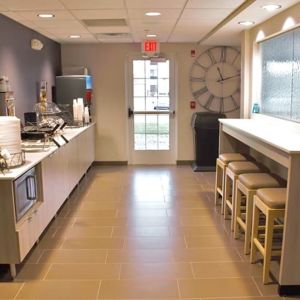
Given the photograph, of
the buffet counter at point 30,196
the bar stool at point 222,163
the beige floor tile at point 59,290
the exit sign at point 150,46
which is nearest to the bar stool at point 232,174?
the bar stool at point 222,163

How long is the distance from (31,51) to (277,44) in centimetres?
309

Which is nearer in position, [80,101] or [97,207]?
[97,207]

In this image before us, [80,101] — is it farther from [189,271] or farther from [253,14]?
[189,271]

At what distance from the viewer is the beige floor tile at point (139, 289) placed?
8.56 ft

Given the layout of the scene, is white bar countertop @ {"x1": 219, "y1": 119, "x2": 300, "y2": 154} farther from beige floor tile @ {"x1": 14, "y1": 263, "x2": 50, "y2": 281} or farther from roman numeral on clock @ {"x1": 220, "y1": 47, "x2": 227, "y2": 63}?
roman numeral on clock @ {"x1": 220, "y1": 47, "x2": 227, "y2": 63}

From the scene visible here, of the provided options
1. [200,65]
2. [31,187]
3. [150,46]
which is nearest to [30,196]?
[31,187]

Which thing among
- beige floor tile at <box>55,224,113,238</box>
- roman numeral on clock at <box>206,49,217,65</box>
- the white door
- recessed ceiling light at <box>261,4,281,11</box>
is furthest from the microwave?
roman numeral on clock at <box>206,49,217,65</box>

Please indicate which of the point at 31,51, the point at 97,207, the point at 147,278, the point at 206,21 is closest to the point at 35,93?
the point at 31,51

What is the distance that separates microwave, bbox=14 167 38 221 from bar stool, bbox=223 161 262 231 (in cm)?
186

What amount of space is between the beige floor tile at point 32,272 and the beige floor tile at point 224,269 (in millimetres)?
1165

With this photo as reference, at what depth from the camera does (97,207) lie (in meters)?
4.54

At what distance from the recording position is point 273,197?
273 cm

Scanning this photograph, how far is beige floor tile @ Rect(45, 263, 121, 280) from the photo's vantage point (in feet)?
9.39

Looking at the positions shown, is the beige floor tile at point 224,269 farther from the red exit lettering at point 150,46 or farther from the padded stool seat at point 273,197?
the red exit lettering at point 150,46
